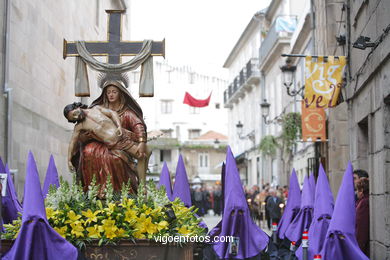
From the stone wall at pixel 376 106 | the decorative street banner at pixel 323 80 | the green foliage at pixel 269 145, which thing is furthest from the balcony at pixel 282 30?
the stone wall at pixel 376 106

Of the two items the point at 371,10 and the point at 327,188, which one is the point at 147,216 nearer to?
the point at 327,188

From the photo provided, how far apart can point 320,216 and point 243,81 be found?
40.6 meters

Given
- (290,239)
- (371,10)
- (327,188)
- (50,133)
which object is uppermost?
(371,10)

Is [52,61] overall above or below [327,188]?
above

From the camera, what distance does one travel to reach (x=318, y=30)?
62.9 ft

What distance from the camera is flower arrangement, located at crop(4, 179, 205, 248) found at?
7938mm

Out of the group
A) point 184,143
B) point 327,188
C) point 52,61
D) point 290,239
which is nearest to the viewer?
point 327,188

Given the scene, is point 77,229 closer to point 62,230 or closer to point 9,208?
point 62,230

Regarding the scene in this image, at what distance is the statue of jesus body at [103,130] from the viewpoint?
30.2 feet

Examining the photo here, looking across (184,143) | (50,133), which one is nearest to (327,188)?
(50,133)

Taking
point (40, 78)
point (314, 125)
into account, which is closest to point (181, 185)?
point (314, 125)

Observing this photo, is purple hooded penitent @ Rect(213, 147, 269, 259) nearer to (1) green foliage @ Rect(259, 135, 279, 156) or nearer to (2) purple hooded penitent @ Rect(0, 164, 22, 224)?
(2) purple hooded penitent @ Rect(0, 164, 22, 224)

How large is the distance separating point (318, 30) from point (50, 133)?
8.39 meters

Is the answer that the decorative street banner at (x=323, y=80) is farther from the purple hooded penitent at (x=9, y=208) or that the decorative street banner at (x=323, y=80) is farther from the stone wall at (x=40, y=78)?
the purple hooded penitent at (x=9, y=208)
